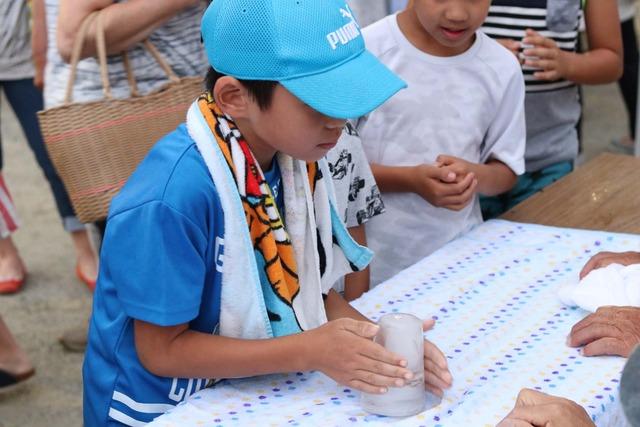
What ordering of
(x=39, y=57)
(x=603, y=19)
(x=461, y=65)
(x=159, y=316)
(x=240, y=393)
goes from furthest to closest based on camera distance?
(x=39, y=57) < (x=603, y=19) < (x=461, y=65) < (x=240, y=393) < (x=159, y=316)

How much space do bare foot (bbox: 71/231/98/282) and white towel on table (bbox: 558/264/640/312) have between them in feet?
8.31

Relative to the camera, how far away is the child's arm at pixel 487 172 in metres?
2.24

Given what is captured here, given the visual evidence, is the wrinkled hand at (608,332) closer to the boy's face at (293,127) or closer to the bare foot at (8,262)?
the boy's face at (293,127)

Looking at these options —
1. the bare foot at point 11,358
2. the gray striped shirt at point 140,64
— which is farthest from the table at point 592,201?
the bare foot at point 11,358

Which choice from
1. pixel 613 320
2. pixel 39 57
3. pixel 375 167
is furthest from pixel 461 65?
pixel 39 57

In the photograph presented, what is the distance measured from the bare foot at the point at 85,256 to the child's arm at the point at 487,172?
2148mm

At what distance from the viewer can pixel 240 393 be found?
1.64 meters

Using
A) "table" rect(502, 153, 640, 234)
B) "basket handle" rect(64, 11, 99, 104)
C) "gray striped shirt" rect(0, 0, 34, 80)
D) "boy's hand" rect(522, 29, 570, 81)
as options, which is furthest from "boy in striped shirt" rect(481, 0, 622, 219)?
"gray striped shirt" rect(0, 0, 34, 80)

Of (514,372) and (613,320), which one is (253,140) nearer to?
(514,372)

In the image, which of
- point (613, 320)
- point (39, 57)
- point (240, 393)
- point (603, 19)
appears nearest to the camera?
point (240, 393)

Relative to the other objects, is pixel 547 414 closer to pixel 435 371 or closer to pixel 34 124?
pixel 435 371

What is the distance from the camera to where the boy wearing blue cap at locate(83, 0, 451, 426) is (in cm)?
151

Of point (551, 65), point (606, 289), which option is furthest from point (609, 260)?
point (551, 65)

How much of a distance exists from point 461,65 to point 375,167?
33 cm
